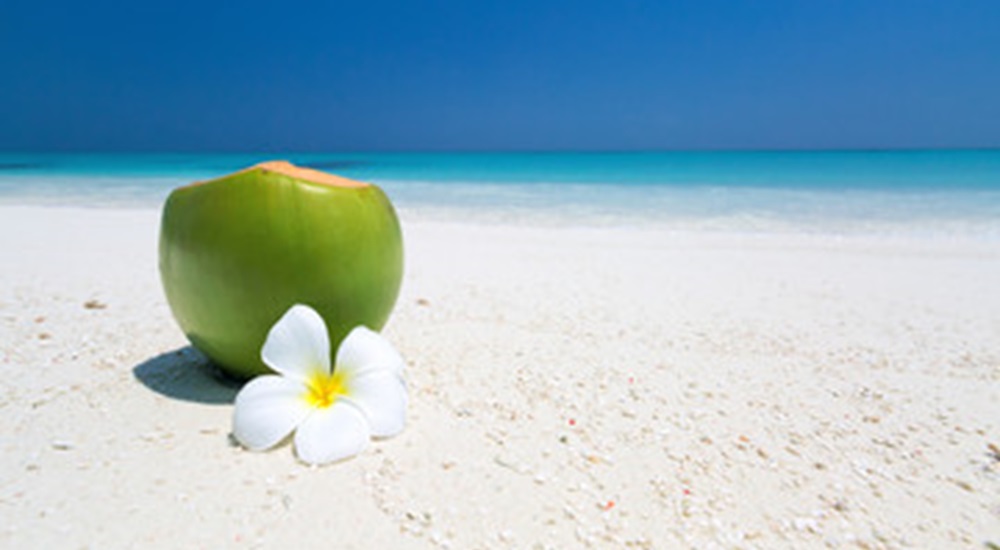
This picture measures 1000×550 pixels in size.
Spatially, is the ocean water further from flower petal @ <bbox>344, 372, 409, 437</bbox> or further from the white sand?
flower petal @ <bbox>344, 372, 409, 437</bbox>

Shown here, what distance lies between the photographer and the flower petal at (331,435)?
165 cm

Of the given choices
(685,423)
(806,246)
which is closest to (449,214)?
(806,246)

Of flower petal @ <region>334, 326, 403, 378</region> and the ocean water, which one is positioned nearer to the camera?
flower petal @ <region>334, 326, 403, 378</region>

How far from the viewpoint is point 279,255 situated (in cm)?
177

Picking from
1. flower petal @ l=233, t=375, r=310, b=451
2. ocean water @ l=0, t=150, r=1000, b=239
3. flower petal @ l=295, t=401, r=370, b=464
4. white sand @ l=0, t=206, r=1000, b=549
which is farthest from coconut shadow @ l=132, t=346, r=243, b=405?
ocean water @ l=0, t=150, r=1000, b=239

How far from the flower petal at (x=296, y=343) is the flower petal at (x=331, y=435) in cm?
14

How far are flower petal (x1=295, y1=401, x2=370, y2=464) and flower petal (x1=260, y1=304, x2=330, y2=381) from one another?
14cm

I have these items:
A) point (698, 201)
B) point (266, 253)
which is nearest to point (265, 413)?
point (266, 253)

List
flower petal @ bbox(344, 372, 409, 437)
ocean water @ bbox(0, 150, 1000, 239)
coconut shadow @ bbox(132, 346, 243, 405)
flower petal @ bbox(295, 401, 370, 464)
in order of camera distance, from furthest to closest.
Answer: ocean water @ bbox(0, 150, 1000, 239) < coconut shadow @ bbox(132, 346, 243, 405) < flower petal @ bbox(344, 372, 409, 437) < flower petal @ bbox(295, 401, 370, 464)

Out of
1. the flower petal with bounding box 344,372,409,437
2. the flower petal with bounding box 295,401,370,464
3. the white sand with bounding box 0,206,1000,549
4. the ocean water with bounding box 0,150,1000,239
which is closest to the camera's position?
the white sand with bounding box 0,206,1000,549

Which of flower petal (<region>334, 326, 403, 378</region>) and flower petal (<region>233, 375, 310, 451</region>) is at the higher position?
flower petal (<region>334, 326, 403, 378</region>)

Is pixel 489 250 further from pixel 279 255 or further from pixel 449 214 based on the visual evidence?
pixel 449 214

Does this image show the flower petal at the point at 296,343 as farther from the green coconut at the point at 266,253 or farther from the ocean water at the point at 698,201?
the ocean water at the point at 698,201

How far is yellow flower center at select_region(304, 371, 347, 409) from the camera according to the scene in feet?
5.91
